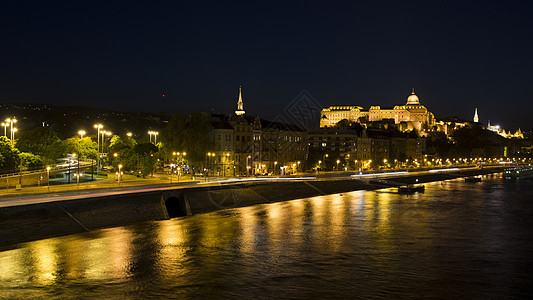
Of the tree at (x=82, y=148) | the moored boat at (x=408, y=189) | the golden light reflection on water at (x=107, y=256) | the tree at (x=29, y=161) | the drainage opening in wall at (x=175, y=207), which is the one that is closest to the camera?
the golden light reflection on water at (x=107, y=256)

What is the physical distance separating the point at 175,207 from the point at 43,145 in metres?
21.9

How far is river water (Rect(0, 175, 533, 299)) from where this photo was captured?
23.8 meters

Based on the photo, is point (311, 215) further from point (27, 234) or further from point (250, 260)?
point (27, 234)

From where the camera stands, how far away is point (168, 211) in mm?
45906

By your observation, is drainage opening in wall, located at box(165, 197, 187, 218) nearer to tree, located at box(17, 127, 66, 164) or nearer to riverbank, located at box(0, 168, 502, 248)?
riverbank, located at box(0, 168, 502, 248)

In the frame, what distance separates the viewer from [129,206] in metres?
41.0

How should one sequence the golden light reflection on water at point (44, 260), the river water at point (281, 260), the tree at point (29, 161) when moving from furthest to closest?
the tree at point (29, 161) < the golden light reflection on water at point (44, 260) < the river water at point (281, 260)

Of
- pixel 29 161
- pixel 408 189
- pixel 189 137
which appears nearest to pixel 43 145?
pixel 29 161

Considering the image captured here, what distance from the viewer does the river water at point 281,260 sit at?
23.8 metres

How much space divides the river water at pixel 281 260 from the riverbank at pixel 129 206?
4.98 ft

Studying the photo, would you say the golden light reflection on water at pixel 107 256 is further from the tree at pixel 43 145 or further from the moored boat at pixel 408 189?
the moored boat at pixel 408 189

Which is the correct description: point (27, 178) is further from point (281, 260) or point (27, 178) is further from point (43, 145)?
point (281, 260)

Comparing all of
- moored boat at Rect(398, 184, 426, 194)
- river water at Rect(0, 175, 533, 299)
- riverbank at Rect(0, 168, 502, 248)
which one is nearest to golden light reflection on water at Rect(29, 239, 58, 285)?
river water at Rect(0, 175, 533, 299)

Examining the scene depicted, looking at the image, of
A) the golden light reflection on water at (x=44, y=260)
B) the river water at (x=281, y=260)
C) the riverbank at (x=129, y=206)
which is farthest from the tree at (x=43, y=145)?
the golden light reflection on water at (x=44, y=260)
